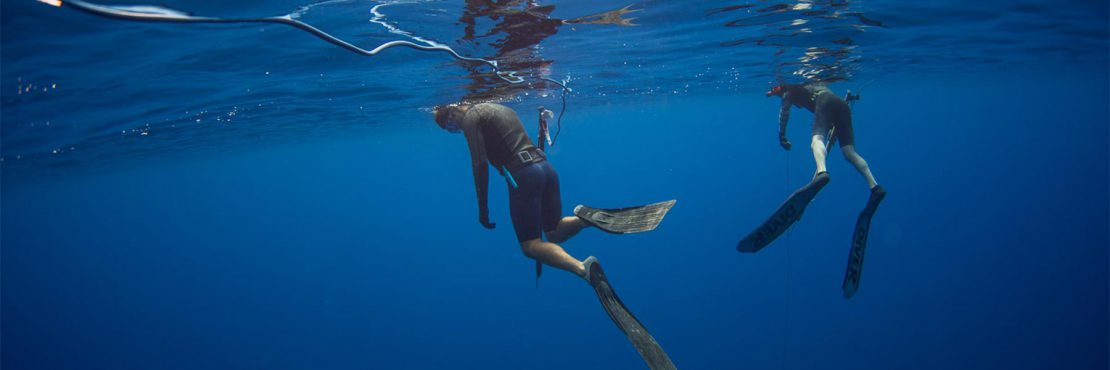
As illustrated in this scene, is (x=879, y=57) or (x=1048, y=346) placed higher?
(x=879, y=57)

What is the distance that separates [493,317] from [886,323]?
38245 mm

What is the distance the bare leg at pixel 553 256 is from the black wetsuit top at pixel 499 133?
3.42 feet

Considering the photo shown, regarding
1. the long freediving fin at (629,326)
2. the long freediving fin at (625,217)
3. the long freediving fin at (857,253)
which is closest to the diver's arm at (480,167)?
the long freediving fin at (625,217)

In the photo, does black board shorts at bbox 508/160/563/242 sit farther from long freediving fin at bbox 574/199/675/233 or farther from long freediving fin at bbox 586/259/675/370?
long freediving fin at bbox 586/259/675/370

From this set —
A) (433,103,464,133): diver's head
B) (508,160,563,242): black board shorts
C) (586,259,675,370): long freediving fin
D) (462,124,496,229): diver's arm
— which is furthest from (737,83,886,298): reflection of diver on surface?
(433,103,464,133): diver's head

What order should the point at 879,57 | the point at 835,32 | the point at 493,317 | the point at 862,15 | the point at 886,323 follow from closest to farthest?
the point at 862,15 < the point at 835,32 < the point at 879,57 < the point at 886,323 < the point at 493,317

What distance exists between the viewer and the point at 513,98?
50.4 ft

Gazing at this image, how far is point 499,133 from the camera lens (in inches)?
217

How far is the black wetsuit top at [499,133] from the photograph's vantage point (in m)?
5.48

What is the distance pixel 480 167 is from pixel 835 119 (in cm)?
541

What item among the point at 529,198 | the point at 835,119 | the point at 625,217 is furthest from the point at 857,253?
the point at 529,198

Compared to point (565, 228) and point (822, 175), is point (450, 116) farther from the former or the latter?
point (822, 175)

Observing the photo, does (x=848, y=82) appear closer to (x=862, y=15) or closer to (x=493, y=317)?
(x=862, y=15)

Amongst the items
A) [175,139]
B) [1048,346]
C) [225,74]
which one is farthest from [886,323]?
[175,139]
